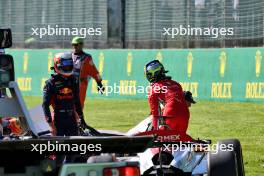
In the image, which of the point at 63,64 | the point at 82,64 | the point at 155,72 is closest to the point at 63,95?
the point at 63,64

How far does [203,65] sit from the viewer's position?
21516mm

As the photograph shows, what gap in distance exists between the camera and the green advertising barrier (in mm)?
20375

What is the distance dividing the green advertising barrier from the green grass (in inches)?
13.8

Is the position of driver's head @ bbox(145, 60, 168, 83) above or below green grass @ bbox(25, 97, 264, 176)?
above

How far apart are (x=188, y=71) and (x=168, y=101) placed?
11.8 m

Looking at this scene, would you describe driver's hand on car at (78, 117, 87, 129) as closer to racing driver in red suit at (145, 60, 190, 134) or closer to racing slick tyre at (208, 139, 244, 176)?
racing driver in red suit at (145, 60, 190, 134)

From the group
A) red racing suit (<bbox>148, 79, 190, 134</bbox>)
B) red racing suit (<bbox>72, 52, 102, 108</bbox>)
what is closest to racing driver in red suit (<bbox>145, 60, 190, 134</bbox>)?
red racing suit (<bbox>148, 79, 190, 134</bbox>)

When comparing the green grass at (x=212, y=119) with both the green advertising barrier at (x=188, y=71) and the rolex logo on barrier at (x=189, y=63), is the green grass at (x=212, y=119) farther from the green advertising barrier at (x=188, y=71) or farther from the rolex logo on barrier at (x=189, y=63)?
the rolex logo on barrier at (x=189, y=63)

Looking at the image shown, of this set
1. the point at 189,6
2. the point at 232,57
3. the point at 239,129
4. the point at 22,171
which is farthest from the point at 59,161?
the point at 189,6

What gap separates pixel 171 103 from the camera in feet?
33.3

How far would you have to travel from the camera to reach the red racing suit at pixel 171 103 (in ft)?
32.5

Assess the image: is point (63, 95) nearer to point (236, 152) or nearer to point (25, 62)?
point (236, 152)

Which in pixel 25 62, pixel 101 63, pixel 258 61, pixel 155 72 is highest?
pixel 155 72

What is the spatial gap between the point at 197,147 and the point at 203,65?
13556 millimetres
